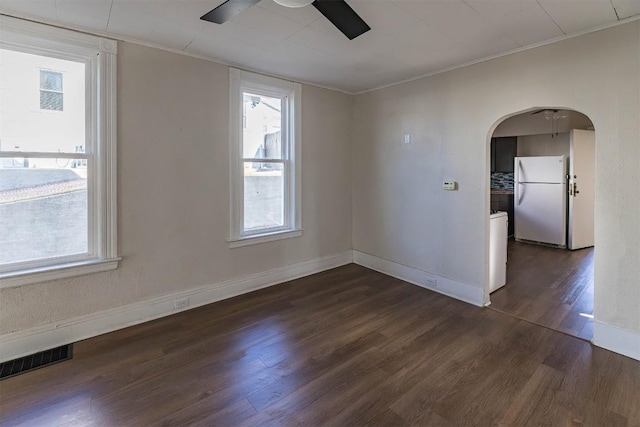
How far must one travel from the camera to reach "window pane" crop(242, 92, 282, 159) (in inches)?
146

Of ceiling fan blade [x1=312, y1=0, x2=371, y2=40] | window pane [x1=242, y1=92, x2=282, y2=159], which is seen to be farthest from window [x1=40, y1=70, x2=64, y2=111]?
ceiling fan blade [x1=312, y1=0, x2=371, y2=40]

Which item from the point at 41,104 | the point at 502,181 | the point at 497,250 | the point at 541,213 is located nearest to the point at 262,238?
the point at 41,104

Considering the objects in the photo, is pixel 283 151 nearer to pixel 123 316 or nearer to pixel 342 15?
pixel 342 15

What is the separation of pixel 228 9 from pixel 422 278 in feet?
11.1

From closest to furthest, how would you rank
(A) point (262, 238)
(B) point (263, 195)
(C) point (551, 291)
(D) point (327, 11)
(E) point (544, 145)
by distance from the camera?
(D) point (327, 11), (C) point (551, 291), (A) point (262, 238), (B) point (263, 195), (E) point (544, 145)

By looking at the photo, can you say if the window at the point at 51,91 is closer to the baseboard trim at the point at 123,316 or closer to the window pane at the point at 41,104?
the window pane at the point at 41,104

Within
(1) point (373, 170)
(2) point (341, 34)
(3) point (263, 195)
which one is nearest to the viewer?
(2) point (341, 34)

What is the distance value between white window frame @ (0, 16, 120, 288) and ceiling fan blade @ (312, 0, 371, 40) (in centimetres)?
195

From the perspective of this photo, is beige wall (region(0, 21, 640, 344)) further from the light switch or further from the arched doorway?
the arched doorway

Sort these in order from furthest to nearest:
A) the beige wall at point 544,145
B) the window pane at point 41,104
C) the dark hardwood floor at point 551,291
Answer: the beige wall at point 544,145 < the dark hardwood floor at point 551,291 < the window pane at point 41,104

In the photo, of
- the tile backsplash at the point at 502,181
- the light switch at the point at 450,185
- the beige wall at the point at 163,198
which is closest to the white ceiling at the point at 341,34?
the beige wall at the point at 163,198

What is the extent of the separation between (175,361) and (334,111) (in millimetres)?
3517

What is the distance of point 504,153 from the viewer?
680cm

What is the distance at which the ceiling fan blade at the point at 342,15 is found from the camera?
5.85 feet
